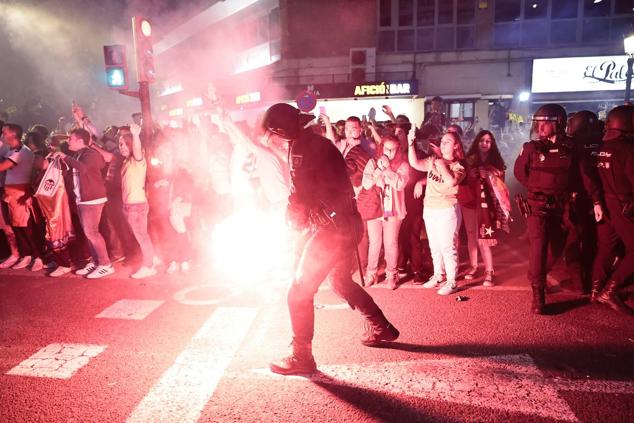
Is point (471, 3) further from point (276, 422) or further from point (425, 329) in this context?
point (276, 422)

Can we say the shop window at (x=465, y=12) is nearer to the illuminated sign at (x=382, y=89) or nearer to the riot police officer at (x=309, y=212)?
the illuminated sign at (x=382, y=89)

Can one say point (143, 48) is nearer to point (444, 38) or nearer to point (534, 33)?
point (444, 38)

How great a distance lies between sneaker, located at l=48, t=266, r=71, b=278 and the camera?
20.6 feet

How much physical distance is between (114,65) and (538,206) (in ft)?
24.6

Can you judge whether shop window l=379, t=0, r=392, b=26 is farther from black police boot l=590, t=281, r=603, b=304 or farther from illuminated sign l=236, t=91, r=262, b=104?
black police boot l=590, t=281, r=603, b=304

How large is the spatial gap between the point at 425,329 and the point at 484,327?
55cm

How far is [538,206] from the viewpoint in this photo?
4.43 meters

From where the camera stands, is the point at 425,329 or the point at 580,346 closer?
the point at 580,346

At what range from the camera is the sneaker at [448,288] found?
504 cm

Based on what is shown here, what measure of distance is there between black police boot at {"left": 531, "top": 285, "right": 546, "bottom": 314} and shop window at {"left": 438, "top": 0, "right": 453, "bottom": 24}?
20.8 meters

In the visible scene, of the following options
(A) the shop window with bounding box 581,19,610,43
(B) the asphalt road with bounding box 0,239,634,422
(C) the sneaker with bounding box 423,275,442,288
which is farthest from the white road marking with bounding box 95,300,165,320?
(A) the shop window with bounding box 581,19,610,43

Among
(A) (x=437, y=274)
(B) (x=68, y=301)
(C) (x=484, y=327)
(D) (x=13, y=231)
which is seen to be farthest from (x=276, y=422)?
(D) (x=13, y=231)

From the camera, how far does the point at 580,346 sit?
3.68 m

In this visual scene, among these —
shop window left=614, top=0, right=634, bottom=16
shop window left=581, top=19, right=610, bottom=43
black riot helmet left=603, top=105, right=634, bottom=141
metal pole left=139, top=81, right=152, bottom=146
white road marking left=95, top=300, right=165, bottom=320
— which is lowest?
white road marking left=95, top=300, right=165, bottom=320
